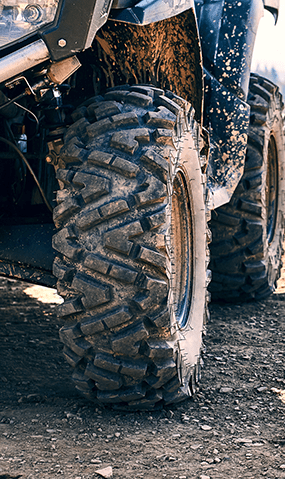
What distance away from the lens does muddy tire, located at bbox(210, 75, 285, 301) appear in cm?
366

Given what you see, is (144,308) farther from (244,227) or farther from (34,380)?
(244,227)

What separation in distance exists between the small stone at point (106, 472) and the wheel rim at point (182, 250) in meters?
0.89

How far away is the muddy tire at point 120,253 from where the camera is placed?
188 cm

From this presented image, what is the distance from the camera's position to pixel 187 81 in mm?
2721

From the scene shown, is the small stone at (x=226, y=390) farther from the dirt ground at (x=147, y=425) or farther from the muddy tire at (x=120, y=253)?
the muddy tire at (x=120, y=253)

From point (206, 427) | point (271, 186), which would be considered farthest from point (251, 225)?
point (206, 427)

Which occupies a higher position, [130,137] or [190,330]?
[130,137]

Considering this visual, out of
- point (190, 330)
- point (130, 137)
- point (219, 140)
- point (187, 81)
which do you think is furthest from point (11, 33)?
point (219, 140)

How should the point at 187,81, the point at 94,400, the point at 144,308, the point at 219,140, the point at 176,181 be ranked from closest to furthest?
the point at 144,308, the point at 94,400, the point at 176,181, the point at 187,81, the point at 219,140

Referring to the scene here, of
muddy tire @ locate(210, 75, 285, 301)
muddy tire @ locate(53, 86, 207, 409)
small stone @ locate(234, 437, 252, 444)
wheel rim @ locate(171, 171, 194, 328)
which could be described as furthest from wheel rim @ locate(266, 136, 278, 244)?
small stone @ locate(234, 437, 252, 444)

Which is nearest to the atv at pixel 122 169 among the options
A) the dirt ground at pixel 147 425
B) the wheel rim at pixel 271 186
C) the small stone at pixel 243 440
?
the dirt ground at pixel 147 425

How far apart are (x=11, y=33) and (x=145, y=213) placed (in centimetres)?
73

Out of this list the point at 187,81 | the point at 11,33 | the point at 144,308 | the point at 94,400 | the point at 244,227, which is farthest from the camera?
the point at 244,227

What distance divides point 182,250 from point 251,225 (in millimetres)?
1237
